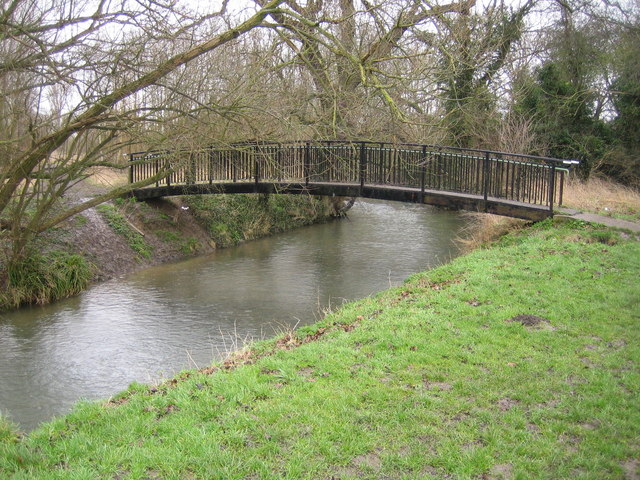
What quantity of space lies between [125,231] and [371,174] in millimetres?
7068

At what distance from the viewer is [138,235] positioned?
1819 centimetres

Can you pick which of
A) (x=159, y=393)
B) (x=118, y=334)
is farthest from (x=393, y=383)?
(x=118, y=334)

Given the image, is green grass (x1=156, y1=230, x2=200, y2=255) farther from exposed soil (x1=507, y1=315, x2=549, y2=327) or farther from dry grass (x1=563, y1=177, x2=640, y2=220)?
exposed soil (x1=507, y1=315, x2=549, y2=327)

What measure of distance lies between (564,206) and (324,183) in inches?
242

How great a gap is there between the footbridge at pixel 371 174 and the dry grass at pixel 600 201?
582mm

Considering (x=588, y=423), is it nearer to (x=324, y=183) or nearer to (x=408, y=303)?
(x=408, y=303)

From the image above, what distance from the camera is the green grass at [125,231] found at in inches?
693

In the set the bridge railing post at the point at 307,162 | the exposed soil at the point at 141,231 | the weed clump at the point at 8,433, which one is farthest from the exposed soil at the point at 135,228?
the weed clump at the point at 8,433

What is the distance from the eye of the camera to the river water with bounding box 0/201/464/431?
30.0 ft

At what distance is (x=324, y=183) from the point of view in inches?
682

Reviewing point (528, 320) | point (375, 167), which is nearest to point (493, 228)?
point (375, 167)

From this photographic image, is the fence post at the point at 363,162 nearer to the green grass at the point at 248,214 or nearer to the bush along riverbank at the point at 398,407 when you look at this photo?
the green grass at the point at 248,214

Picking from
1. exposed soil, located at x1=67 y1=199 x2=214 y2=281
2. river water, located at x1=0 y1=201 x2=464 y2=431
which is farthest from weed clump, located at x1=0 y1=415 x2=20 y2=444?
exposed soil, located at x1=67 y1=199 x2=214 y2=281

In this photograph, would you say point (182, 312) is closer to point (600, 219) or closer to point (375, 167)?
point (375, 167)
